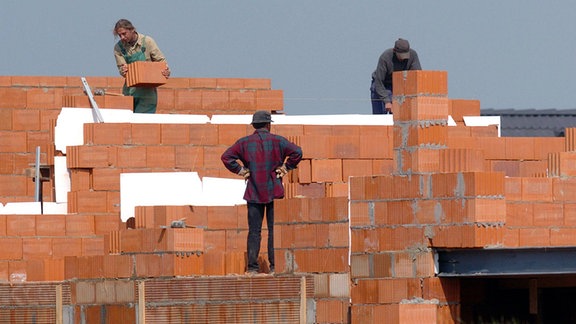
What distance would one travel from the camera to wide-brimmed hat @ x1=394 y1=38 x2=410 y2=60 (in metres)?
19.6

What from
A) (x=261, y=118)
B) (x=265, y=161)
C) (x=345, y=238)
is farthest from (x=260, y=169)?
(x=345, y=238)

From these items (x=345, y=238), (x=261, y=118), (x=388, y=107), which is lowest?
(x=345, y=238)

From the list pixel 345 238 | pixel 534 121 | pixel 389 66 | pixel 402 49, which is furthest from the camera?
pixel 534 121

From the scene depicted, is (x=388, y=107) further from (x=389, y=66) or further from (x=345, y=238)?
(x=345, y=238)

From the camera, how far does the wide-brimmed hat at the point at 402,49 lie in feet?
64.3

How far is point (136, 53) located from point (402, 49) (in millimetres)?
3032

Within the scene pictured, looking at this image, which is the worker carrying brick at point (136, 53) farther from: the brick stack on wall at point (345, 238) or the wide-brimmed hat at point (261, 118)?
the wide-brimmed hat at point (261, 118)

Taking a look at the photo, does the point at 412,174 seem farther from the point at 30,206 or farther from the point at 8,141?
the point at 8,141

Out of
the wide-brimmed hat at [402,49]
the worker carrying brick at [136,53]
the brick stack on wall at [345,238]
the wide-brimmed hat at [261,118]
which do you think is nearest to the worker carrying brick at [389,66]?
the wide-brimmed hat at [402,49]

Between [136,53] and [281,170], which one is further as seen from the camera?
[136,53]

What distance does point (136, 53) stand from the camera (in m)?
19.8

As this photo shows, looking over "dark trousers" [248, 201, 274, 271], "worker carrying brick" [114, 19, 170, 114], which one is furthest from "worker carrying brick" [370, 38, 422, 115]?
"dark trousers" [248, 201, 274, 271]

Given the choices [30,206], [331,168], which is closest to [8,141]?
[30,206]

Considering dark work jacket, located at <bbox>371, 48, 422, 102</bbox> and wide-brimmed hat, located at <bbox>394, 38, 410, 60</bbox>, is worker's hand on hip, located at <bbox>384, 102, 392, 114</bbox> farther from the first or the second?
wide-brimmed hat, located at <bbox>394, 38, 410, 60</bbox>
